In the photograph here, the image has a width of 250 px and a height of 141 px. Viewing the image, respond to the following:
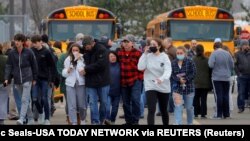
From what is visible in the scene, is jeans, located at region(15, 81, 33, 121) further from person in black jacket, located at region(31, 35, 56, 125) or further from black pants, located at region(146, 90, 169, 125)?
black pants, located at region(146, 90, 169, 125)

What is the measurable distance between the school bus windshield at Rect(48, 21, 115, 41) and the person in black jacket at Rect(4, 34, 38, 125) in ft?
37.6

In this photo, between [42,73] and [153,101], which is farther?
[42,73]

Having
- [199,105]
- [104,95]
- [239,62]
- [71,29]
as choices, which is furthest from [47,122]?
[71,29]

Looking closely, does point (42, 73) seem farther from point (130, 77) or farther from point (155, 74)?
point (155, 74)

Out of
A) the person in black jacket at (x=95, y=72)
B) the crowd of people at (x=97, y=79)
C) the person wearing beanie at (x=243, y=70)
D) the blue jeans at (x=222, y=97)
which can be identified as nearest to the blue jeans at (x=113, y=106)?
the crowd of people at (x=97, y=79)

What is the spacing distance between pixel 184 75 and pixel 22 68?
10.3ft

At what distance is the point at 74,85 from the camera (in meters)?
17.2

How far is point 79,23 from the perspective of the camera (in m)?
29.8

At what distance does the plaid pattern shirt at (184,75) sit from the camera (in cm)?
1755

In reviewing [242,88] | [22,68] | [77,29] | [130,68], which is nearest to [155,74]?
[130,68]

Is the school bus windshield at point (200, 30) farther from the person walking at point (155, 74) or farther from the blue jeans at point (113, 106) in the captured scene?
the person walking at point (155, 74)

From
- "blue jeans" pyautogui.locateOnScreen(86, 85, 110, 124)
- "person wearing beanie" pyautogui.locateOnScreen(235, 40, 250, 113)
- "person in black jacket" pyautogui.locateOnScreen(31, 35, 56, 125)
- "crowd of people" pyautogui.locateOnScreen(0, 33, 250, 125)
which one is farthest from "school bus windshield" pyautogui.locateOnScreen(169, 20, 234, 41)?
"blue jeans" pyautogui.locateOnScreen(86, 85, 110, 124)

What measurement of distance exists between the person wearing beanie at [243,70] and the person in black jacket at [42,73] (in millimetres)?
6072

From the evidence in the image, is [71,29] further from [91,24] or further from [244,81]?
[244,81]
